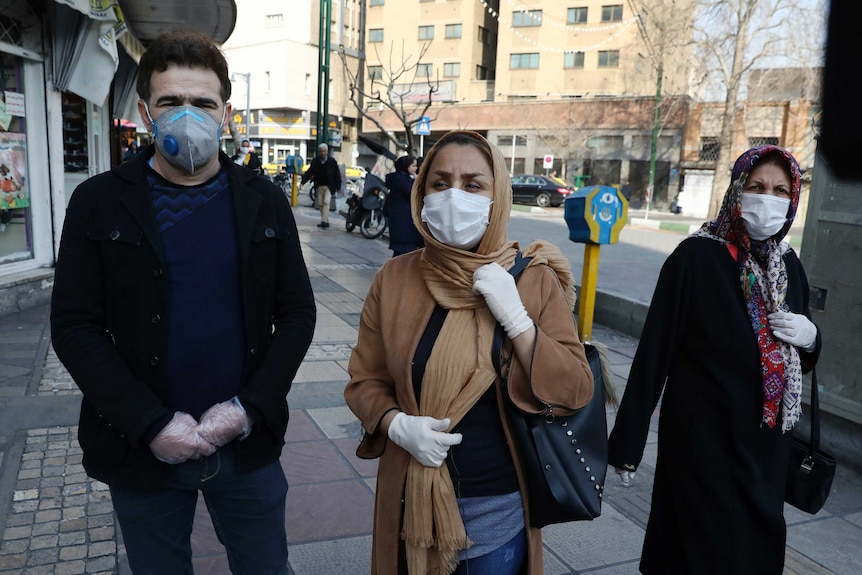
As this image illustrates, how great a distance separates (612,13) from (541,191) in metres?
18.3

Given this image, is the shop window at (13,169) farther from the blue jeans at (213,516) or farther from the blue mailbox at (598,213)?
the blue jeans at (213,516)

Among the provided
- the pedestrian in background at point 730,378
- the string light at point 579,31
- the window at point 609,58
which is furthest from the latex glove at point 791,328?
the window at point 609,58

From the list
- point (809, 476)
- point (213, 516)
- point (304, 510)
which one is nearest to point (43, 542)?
point (304, 510)

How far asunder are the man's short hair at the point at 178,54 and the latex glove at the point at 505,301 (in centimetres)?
95

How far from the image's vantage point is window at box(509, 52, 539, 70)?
45531 millimetres

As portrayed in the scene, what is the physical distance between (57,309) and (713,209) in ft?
96.0

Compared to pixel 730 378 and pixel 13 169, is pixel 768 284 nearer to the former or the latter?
pixel 730 378

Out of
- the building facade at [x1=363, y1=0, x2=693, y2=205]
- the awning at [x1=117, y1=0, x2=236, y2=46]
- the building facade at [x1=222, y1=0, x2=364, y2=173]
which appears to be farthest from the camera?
the building facade at [x1=222, y1=0, x2=364, y2=173]

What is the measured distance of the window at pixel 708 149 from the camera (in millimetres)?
33750

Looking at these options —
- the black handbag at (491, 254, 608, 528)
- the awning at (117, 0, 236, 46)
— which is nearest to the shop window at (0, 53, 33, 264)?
the awning at (117, 0, 236, 46)

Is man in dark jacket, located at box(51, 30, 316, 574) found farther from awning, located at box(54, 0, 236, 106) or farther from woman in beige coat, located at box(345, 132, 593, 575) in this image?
awning, located at box(54, 0, 236, 106)

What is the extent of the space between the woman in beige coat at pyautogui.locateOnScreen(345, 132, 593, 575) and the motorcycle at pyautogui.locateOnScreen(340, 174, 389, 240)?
10.9 metres

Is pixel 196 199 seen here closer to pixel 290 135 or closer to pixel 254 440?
pixel 254 440

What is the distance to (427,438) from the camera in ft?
5.90
